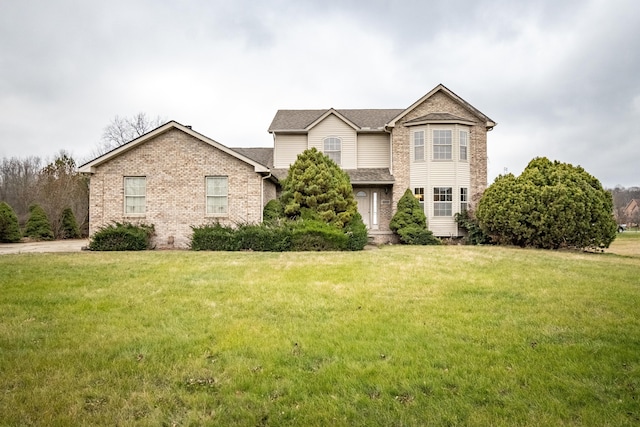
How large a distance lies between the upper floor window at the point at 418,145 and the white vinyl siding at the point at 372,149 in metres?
2.12

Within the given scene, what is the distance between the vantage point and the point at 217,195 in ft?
56.5

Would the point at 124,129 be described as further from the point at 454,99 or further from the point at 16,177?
the point at 454,99

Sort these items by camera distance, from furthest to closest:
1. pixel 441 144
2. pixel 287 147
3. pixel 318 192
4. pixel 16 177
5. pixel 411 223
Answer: pixel 16 177 → pixel 287 147 → pixel 441 144 → pixel 411 223 → pixel 318 192

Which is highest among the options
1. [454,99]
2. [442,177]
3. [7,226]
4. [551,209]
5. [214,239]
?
[454,99]

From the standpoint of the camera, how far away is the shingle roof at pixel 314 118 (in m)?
23.2

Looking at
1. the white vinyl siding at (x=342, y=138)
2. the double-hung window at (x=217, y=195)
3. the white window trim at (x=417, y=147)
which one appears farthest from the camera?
the white vinyl siding at (x=342, y=138)

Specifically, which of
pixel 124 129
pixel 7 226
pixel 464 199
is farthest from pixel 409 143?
pixel 124 129

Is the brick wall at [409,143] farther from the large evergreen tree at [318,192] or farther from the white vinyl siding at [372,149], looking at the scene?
the large evergreen tree at [318,192]

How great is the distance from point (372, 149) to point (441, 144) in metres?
4.24

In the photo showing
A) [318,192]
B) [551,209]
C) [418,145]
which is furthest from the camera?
[418,145]

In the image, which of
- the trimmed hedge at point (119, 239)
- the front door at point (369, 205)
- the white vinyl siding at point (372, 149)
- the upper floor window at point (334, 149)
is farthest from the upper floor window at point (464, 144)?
the trimmed hedge at point (119, 239)

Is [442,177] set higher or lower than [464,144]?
lower

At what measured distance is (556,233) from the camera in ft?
53.1

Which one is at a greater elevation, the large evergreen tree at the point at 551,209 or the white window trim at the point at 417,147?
the white window trim at the point at 417,147
